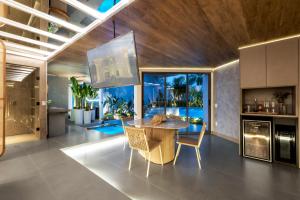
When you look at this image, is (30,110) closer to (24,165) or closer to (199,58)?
(24,165)

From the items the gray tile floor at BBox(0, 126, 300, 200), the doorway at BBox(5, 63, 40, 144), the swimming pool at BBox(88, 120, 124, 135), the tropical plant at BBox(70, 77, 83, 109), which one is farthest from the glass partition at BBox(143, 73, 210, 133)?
the doorway at BBox(5, 63, 40, 144)

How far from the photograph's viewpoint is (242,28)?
2.59 metres

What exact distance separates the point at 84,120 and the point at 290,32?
8.41 meters

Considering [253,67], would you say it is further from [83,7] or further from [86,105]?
[86,105]

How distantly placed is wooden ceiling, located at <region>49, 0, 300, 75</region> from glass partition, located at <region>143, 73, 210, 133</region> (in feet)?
6.84

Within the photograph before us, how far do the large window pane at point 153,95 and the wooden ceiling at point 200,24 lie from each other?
2.14 meters

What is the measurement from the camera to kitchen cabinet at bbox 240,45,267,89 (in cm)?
323

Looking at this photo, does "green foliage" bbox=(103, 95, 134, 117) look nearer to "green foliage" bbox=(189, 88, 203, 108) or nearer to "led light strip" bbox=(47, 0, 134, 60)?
"green foliage" bbox=(189, 88, 203, 108)

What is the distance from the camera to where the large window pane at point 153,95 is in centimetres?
588

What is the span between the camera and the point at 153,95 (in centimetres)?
603

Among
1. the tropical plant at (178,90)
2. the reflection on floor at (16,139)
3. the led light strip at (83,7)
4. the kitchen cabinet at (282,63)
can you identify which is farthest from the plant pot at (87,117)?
the kitchen cabinet at (282,63)

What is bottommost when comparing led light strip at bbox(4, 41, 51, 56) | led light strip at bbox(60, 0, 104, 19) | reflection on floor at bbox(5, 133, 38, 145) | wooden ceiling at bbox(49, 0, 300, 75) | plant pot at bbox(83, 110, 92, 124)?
reflection on floor at bbox(5, 133, 38, 145)

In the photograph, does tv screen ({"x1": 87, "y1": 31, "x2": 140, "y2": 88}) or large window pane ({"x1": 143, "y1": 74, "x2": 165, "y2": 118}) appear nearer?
tv screen ({"x1": 87, "y1": 31, "x2": 140, "y2": 88})

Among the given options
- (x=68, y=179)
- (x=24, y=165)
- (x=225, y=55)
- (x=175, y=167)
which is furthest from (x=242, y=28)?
(x=24, y=165)
